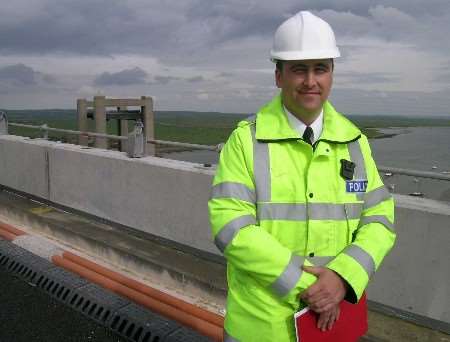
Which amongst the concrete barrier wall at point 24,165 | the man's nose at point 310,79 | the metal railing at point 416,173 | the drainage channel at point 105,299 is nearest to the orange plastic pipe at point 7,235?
the drainage channel at point 105,299

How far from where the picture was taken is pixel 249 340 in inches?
80.7

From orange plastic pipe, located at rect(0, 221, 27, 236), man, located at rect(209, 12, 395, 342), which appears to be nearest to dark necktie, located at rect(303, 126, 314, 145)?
man, located at rect(209, 12, 395, 342)

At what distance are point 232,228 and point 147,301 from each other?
2688 mm

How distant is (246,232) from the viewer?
1902 mm

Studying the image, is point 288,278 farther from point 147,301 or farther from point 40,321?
point 40,321

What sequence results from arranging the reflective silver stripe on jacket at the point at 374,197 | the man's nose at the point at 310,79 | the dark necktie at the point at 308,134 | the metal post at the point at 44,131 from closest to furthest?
the man's nose at the point at 310,79 < the dark necktie at the point at 308,134 < the reflective silver stripe on jacket at the point at 374,197 < the metal post at the point at 44,131

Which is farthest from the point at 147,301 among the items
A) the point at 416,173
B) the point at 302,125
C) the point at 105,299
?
the point at 302,125

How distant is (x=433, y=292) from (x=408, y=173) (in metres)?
0.96

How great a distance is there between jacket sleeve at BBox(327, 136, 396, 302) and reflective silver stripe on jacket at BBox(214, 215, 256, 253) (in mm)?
397

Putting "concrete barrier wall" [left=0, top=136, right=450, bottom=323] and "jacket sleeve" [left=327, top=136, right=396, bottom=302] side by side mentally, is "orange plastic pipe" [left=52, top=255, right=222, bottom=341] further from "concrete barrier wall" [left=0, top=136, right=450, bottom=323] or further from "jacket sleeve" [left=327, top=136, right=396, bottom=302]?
"jacket sleeve" [left=327, top=136, right=396, bottom=302]

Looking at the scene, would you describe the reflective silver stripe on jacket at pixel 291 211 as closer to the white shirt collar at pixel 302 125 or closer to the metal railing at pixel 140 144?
the white shirt collar at pixel 302 125

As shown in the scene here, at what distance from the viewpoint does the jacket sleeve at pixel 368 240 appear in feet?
6.39

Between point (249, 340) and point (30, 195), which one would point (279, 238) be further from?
point (30, 195)

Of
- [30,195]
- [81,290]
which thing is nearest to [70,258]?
[81,290]
